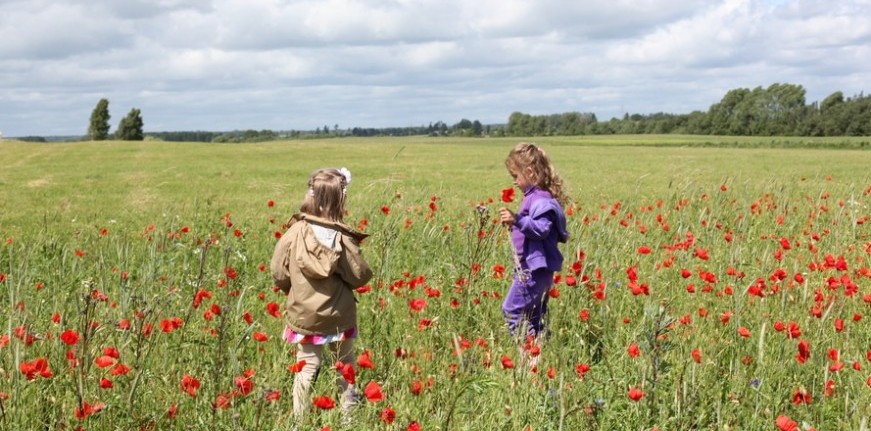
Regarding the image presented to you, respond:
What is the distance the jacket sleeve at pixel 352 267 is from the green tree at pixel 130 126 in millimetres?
77156

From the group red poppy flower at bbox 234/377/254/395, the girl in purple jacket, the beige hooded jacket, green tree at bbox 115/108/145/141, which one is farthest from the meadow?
green tree at bbox 115/108/145/141

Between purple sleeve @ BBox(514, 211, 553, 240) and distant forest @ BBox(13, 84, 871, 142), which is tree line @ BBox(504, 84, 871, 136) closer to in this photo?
distant forest @ BBox(13, 84, 871, 142)

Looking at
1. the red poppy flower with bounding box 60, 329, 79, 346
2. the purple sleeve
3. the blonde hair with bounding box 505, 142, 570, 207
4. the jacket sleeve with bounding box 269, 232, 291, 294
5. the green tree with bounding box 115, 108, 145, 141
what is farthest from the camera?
the green tree with bounding box 115, 108, 145, 141

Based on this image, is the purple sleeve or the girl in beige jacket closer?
the girl in beige jacket

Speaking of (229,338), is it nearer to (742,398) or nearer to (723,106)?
(742,398)

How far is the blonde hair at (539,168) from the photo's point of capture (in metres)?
4.24

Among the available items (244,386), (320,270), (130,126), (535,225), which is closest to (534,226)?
(535,225)

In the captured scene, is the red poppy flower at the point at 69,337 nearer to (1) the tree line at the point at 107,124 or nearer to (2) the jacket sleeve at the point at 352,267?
(2) the jacket sleeve at the point at 352,267

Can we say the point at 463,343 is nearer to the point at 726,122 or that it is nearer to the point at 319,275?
the point at 319,275

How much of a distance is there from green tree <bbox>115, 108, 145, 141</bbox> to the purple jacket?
76.8 m

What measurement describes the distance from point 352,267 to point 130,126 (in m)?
78.3

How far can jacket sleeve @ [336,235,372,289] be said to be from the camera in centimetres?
341

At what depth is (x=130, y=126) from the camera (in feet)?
247

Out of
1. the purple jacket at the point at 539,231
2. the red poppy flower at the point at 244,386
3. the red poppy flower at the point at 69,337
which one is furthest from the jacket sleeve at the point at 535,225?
the red poppy flower at the point at 69,337
